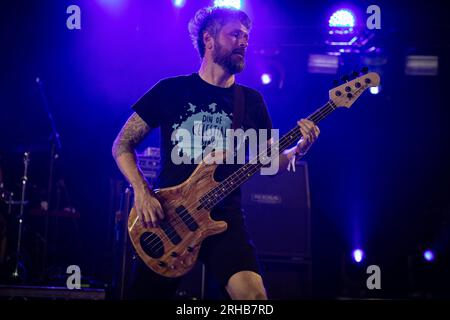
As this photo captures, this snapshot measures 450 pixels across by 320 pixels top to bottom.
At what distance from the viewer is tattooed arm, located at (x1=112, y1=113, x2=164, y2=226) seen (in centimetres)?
368

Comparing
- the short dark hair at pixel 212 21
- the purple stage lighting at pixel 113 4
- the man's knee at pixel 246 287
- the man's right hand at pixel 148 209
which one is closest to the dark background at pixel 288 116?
the purple stage lighting at pixel 113 4

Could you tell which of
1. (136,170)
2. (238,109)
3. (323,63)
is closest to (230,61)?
(238,109)

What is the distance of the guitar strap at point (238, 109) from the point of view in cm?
403

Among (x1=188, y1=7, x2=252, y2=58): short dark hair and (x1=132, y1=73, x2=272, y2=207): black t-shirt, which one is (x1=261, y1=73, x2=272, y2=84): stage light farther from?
(x1=132, y1=73, x2=272, y2=207): black t-shirt

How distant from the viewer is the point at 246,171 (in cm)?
392

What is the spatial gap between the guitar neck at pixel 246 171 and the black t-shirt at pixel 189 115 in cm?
7

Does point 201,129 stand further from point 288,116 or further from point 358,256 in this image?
point 358,256

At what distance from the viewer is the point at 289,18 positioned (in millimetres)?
8344

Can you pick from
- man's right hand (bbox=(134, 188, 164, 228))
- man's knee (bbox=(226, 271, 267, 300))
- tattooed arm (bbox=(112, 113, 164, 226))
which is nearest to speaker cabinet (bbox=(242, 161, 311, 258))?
tattooed arm (bbox=(112, 113, 164, 226))

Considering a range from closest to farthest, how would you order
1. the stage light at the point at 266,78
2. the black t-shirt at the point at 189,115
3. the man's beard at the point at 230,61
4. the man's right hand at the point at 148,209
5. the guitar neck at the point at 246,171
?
the man's right hand at the point at 148,209 < the guitar neck at the point at 246,171 < the black t-shirt at the point at 189,115 < the man's beard at the point at 230,61 < the stage light at the point at 266,78

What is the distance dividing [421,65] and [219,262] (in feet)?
20.5

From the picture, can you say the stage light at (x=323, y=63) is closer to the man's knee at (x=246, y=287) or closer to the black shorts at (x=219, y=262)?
the black shorts at (x=219, y=262)

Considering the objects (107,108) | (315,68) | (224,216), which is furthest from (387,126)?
(224,216)

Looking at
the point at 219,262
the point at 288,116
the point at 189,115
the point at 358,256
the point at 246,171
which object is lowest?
the point at 358,256
